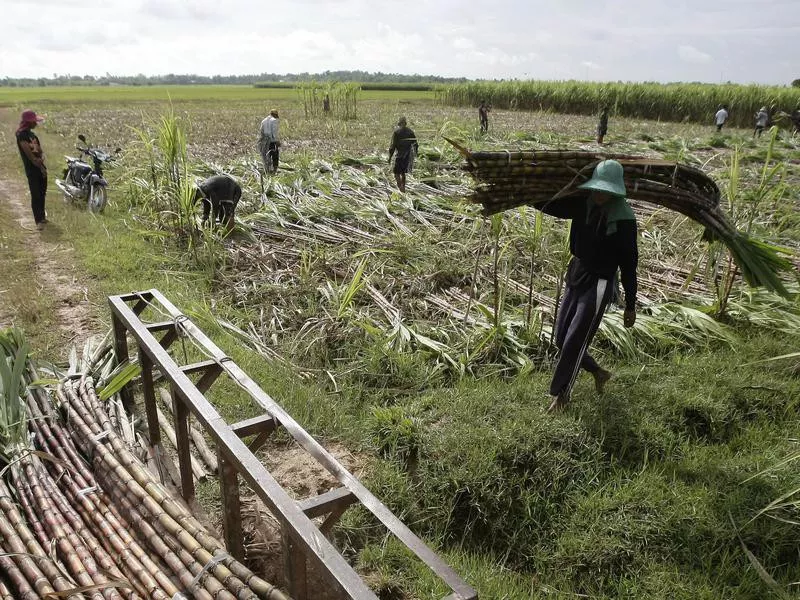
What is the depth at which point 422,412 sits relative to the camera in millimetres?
3271

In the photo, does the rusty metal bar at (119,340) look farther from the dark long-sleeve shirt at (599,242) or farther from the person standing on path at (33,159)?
the person standing on path at (33,159)

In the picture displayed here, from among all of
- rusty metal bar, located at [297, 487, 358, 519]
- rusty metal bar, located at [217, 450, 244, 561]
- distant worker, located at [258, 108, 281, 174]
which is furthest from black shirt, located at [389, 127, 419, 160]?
rusty metal bar, located at [297, 487, 358, 519]

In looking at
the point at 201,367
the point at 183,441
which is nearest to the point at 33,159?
the point at 201,367

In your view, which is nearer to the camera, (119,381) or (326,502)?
(326,502)

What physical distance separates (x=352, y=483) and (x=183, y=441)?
0.98 metres

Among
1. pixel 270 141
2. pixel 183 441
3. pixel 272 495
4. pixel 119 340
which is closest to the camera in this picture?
pixel 272 495

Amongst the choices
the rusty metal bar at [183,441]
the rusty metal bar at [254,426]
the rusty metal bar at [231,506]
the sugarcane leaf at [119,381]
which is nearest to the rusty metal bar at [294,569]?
the rusty metal bar at [231,506]

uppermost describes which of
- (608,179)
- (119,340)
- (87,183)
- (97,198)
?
(608,179)

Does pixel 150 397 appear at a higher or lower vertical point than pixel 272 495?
lower

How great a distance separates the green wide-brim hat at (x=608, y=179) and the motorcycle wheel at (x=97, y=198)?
7051mm

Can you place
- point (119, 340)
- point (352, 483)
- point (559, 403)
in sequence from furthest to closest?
point (559, 403) < point (119, 340) < point (352, 483)

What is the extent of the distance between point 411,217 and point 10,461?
206 inches

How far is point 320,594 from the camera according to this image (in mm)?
2148

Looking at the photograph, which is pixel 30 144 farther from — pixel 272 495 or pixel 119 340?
pixel 272 495
